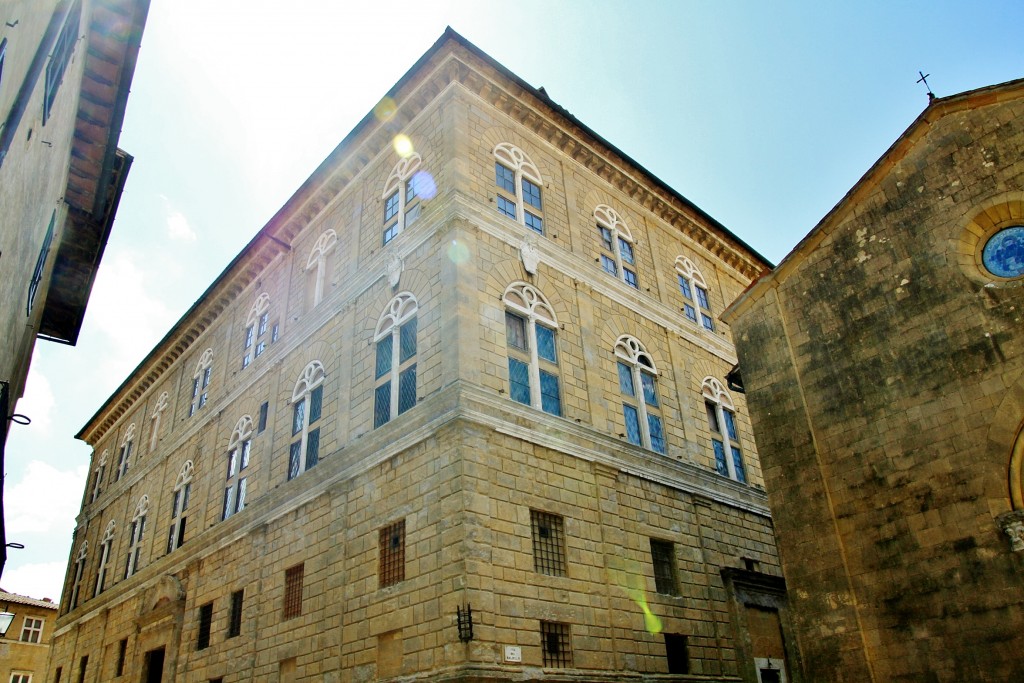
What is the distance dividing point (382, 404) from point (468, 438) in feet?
11.7

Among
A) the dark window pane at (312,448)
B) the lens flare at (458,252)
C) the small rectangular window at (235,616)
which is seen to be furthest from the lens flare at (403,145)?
the small rectangular window at (235,616)

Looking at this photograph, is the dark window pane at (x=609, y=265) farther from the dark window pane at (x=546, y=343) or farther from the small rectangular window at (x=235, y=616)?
the small rectangular window at (x=235, y=616)

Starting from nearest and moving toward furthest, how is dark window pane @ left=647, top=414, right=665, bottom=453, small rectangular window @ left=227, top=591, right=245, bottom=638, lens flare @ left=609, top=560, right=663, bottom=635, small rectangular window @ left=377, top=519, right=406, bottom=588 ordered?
small rectangular window @ left=377, top=519, right=406, bottom=588 < lens flare @ left=609, top=560, right=663, bottom=635 < dark window pane @ left=647, top=414, right=665, bottom=453 < small rectangular window @ left=227, top=591, right=245, bottom=638

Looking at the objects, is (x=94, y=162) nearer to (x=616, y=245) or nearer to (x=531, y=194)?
(x=531, y=194)

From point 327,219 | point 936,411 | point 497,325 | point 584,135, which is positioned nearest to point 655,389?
point 497,325

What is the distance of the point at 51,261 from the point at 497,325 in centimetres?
907

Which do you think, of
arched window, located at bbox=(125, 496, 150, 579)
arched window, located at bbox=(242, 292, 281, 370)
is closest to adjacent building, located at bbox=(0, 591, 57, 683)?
arched window, located at bbox=(125, 496, 150, 579)

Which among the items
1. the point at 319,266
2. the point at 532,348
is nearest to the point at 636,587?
the point at 532,348

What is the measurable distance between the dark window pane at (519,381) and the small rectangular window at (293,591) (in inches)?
267

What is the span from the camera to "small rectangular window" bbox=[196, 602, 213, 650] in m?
21.1

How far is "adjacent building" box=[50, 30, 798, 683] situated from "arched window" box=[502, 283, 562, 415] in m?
0.07

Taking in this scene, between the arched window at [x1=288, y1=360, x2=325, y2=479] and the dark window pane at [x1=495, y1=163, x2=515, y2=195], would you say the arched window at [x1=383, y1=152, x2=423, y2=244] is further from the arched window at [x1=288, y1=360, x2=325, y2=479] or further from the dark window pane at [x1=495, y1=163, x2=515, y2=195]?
the arched window at [x1=288, y1=360, x2=325, y2=479]

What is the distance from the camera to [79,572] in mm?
33750

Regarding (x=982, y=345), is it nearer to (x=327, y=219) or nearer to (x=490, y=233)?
(x=490, y=233)
